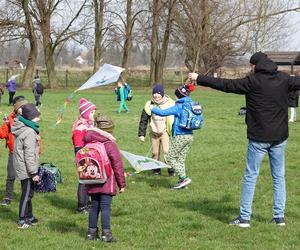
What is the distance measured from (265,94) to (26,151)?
120 inches

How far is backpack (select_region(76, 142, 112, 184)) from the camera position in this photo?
6617 millimetres

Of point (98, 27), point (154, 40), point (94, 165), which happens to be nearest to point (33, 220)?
point (94, 165)

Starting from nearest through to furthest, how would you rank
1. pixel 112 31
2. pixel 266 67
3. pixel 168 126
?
1. pixel 266 67
2. pixel 168 126
3. pixel 112 31

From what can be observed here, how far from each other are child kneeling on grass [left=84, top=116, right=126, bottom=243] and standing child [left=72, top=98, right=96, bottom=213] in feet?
4.22

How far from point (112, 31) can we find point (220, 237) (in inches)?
1948

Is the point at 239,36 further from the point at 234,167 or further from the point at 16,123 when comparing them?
the point at 16,123

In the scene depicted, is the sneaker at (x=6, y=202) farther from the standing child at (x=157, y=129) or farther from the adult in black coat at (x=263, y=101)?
the adult in black coat at (x=263, y=101)

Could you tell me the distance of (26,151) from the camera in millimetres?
7383

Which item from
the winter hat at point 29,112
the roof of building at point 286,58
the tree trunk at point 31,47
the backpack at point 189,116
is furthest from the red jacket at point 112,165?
the tree trunk at point 31,47

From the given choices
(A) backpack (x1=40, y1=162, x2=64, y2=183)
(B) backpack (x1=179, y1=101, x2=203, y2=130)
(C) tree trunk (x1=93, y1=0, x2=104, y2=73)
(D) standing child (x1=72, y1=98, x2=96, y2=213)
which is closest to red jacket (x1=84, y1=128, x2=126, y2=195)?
(D) standing child (x1=72, y1=98, x2=96, y2=213)

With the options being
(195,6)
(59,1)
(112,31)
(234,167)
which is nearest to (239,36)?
(195,6)

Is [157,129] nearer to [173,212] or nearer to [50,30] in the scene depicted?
[173,212]

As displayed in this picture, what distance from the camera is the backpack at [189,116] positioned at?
9.75 meters

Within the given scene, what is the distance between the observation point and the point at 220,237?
7.14m
